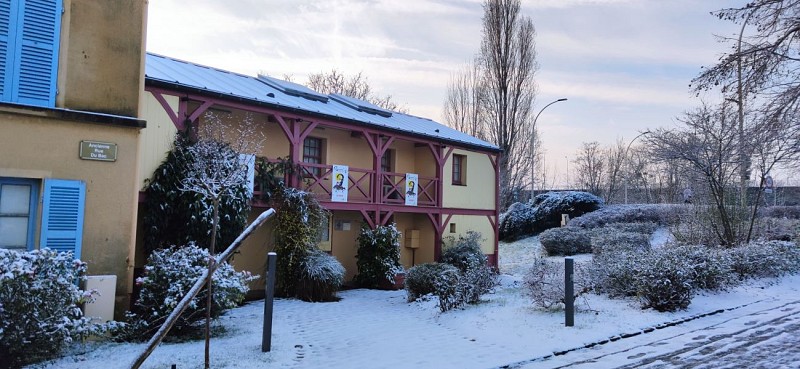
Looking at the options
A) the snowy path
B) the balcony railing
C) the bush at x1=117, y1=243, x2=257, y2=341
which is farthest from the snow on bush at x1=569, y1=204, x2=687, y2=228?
the bush at x1=117, y1=243, x2=257, y2=341

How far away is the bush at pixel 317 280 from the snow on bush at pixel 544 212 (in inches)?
694

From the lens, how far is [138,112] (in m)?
8.18

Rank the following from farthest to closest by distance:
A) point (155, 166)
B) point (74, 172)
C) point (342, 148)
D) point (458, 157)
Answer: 1. point (458, 157)
2. point (342, 148)
3. point (155, 166)
4. point (74, 172)

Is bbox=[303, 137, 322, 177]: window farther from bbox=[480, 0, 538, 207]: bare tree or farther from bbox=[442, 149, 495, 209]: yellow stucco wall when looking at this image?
bbox=[480, 0, 538, 207]: bare tree

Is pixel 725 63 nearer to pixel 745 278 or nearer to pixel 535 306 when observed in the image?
pixel 535 306

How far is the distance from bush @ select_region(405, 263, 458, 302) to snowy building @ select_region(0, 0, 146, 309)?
18.8ft

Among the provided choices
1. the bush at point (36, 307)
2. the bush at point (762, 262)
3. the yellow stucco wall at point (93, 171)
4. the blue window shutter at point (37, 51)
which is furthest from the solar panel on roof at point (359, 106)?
the bush at point (36, 307)

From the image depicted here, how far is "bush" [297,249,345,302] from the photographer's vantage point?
463 inches

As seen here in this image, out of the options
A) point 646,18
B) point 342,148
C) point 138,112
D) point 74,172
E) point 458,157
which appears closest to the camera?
point 74,172

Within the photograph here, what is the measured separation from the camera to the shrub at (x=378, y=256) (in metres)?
14.2

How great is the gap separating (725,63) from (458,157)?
10817 millimetres

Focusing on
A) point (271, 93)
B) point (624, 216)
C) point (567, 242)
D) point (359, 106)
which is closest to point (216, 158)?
point (271, 93)

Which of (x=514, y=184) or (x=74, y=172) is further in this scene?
(x=514, y=184)

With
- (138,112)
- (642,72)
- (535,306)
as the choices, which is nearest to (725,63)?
(642,72)
